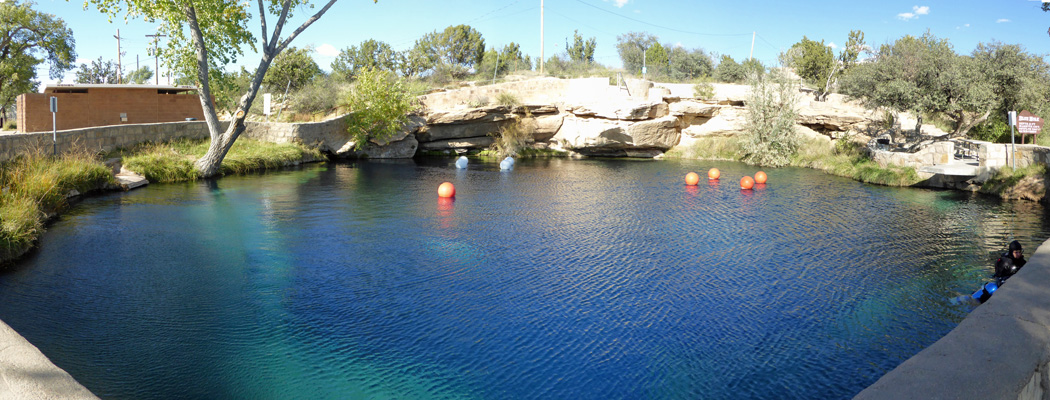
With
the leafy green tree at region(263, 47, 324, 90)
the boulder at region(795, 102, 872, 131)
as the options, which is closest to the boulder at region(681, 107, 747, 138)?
the boulder at region(795, 102, 872, 131)

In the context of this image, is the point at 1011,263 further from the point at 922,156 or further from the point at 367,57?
the point at 367,57

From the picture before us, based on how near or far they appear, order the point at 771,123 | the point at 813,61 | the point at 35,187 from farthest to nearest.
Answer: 1. the point at 813,61
2. the point at 771,123
3. the point at 35,187

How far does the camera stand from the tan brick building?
2945 cm

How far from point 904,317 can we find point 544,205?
1195 centimetres

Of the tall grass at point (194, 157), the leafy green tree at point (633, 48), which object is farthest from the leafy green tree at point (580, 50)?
the tall grass at point (194, 157)

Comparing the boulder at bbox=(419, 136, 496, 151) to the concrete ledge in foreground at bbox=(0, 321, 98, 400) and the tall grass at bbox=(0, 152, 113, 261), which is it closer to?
Result: the tall grass at bbox=(0, 152, 113, 261)

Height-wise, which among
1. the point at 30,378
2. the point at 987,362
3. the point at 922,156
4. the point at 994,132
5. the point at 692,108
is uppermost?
the point at 692,108

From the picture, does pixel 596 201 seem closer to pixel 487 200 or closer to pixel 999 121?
pixel 487 200

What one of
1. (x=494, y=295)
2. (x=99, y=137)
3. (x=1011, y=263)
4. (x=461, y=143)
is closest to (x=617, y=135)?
(x=461, y=143)

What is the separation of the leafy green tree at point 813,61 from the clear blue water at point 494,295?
39450 mm

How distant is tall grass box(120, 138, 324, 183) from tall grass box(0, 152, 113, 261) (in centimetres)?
190

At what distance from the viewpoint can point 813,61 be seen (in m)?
57.7

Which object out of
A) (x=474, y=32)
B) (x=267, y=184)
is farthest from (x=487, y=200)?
(x=474, y=32)

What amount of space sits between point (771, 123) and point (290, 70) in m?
31.4
